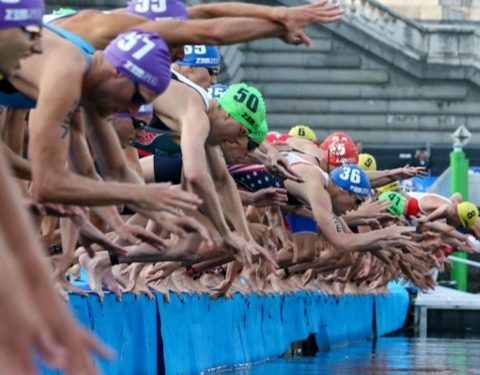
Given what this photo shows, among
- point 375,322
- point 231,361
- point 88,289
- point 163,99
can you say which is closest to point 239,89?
point 163,99

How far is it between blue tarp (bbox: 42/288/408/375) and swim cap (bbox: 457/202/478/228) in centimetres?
365

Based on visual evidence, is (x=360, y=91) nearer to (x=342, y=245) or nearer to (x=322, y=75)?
(x=322, y=75)

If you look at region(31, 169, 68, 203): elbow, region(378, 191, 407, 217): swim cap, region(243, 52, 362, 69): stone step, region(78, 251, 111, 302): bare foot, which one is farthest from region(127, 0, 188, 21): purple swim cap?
region(243, 52, 362, 69): stone step

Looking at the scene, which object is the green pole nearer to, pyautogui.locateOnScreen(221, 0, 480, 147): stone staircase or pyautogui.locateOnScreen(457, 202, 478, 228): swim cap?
pyautogui.locateOnScreen(457, 202, 478, 228): swim cap

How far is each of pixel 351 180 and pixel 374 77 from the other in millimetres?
25027

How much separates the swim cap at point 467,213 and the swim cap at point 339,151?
560 centimetres

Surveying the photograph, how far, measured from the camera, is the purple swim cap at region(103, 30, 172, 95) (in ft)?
18.7

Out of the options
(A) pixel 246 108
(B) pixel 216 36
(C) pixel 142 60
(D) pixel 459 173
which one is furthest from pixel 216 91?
(D) pixel 459 173

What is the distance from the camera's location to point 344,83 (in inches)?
1548

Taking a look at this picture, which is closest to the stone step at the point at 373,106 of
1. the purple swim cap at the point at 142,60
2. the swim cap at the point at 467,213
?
the swim cap at the point at 467,213

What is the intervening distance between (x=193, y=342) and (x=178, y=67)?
1790mm

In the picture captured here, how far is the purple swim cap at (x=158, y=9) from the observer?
7.46 m

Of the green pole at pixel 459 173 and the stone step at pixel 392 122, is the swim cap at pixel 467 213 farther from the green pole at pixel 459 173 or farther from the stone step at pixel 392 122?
the stone step at pixel 392 122

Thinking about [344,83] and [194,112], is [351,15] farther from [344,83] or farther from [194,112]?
[194,112]
